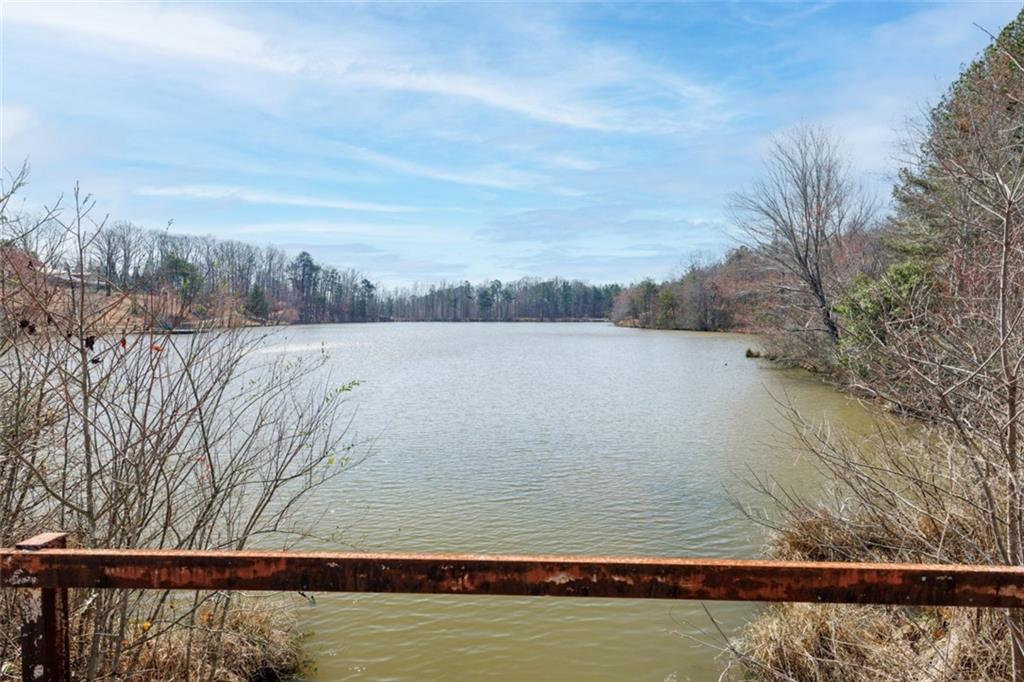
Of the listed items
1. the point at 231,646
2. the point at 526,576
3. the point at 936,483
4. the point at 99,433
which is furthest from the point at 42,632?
the point at 936,483

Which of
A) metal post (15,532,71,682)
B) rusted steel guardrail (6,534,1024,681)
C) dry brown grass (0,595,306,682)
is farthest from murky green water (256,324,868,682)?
rusted steel guardrail (6,534,1024,681)

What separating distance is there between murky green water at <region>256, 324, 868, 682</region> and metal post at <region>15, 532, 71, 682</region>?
4.08 m

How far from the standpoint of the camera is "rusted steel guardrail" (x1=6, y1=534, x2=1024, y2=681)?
1841 mm

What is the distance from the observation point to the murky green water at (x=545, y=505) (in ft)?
20.0

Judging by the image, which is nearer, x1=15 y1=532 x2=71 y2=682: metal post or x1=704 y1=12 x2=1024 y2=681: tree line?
x1=15 y1=532 x2=71 y2=682: metal post

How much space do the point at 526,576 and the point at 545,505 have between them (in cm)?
860

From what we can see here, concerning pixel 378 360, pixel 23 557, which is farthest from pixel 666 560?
pixel 378 360

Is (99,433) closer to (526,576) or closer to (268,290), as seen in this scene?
(526,576)

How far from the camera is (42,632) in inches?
80.7

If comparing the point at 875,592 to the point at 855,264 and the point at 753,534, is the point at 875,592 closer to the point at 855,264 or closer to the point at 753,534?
the point at 753,534

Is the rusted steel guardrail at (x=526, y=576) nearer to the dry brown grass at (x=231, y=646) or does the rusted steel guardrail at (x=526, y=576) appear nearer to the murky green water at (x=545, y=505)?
the dry brown grass at (x=231, y=646)

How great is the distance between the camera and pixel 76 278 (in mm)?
4254

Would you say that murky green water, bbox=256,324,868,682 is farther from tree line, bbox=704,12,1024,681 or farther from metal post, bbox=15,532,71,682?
metal post, bbox=15,532,71,682

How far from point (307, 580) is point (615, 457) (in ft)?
39.4
